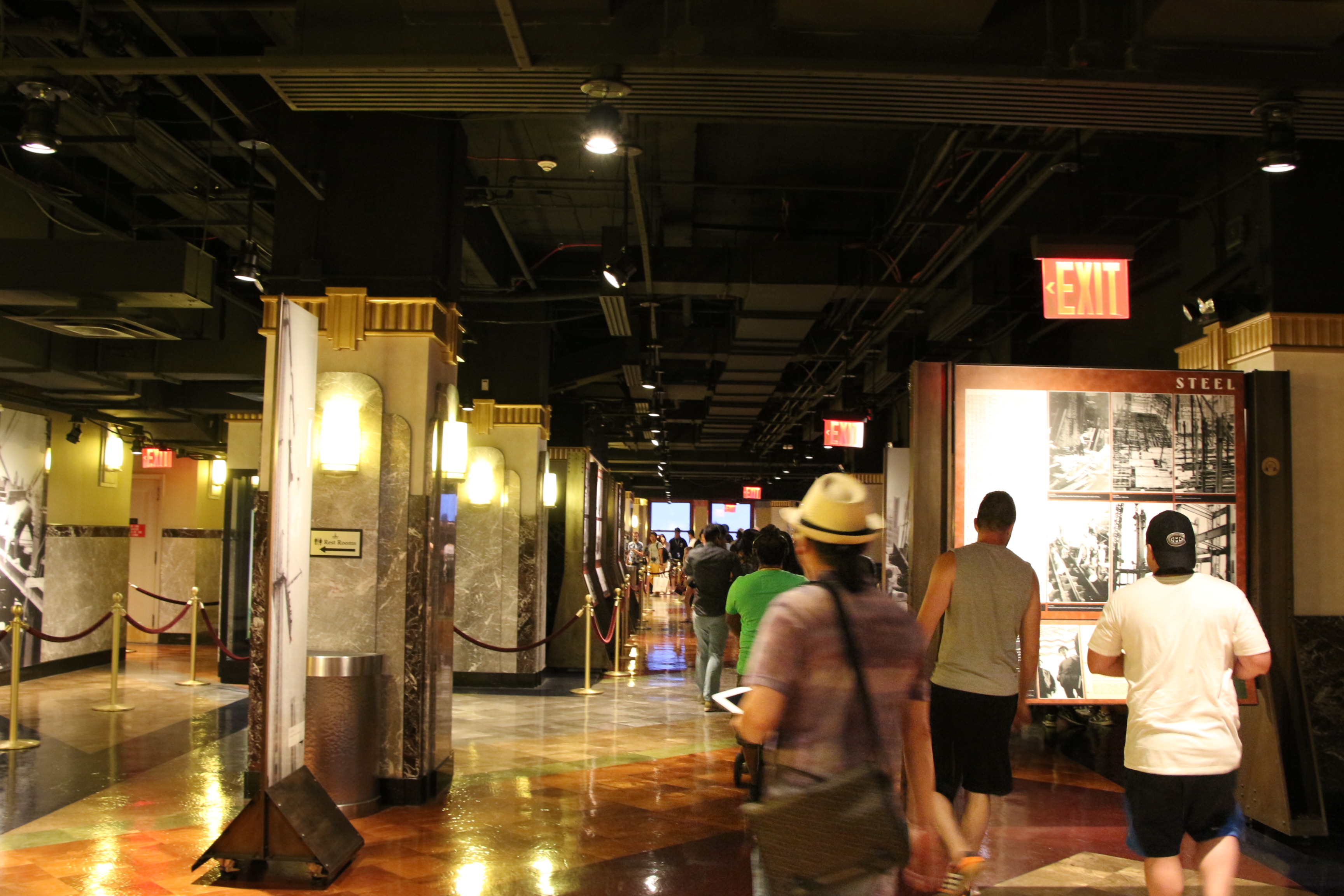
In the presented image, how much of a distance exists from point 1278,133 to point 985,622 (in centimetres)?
284

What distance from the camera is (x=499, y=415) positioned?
11.3m

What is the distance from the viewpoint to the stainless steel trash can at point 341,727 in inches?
225

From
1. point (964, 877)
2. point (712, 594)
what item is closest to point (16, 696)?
point (712, 594)

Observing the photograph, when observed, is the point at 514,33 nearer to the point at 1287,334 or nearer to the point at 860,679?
the point at 860,679

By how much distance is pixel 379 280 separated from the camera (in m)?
6.38

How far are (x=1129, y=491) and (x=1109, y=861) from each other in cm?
199

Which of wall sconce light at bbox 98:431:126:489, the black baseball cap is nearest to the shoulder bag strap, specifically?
the black baseball cap

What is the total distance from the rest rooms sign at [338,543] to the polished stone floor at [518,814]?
63.4 inches

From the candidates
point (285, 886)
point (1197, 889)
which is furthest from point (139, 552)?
point (1197, 889)

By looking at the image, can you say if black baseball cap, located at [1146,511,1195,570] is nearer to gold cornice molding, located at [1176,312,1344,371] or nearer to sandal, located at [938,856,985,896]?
sandal, located at [938,856,985,896]

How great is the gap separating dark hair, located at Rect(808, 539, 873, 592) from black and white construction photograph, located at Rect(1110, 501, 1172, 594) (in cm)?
376

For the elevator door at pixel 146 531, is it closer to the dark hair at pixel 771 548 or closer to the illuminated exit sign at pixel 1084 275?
the dark hair at pixel 771 548

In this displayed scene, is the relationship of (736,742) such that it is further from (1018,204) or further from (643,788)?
(1018,204)

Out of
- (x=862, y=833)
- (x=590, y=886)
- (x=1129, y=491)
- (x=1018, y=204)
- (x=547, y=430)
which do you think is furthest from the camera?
(x=547, y=430)
